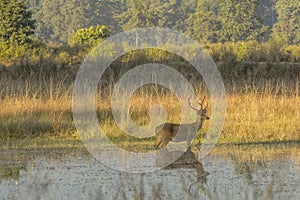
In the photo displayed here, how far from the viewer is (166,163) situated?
329 inches

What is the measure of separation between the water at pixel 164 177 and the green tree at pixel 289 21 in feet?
147

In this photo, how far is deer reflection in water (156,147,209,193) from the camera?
25.3 feet

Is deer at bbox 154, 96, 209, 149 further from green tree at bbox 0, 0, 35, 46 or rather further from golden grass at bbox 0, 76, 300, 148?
green tree at bbox 0, 0, 35, 46

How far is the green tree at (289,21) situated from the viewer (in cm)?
5469

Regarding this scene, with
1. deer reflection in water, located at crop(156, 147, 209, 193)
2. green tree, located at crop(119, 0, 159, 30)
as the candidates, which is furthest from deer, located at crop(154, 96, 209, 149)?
green tree, located at crop(119, 0, 159, 30)

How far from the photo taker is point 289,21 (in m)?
59.1

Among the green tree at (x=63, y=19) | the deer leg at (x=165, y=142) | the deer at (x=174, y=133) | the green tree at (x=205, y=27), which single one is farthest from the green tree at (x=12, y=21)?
the green tree at (x=63, y=19)

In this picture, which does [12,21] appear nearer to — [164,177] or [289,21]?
[164,177]

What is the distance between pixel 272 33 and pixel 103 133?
143 ft

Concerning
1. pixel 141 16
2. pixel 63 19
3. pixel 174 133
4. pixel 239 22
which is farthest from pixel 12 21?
pixel 63 19

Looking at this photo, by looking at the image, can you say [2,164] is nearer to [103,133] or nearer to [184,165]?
[184,165]

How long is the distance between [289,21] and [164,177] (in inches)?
2101

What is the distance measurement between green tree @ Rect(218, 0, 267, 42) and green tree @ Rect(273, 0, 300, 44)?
3313 millimetres

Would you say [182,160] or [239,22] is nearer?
[182,160]
